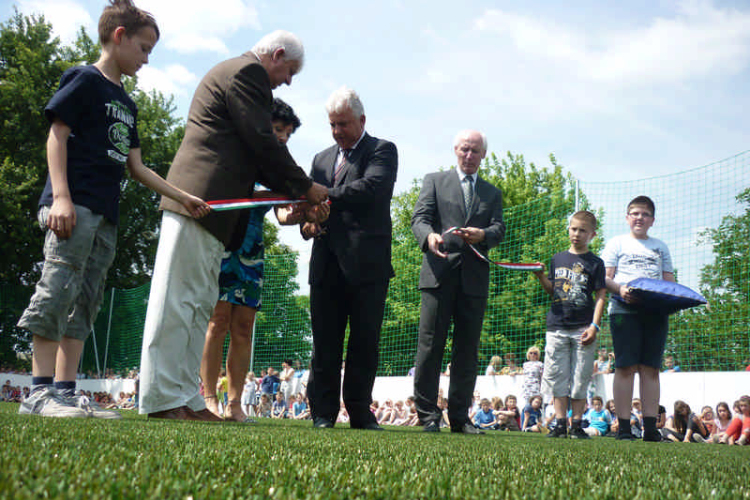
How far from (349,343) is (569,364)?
2028mm

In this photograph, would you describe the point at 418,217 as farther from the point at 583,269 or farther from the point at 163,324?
the point at 163,324

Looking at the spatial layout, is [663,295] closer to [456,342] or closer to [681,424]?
[456,342]

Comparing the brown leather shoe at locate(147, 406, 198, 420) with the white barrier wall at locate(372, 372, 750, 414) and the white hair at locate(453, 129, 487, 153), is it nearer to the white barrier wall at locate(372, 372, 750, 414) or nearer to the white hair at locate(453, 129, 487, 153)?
the white hair at locate(453, 129, 487, 153)

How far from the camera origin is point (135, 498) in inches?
31.8

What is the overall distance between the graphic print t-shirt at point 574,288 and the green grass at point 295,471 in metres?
2.99

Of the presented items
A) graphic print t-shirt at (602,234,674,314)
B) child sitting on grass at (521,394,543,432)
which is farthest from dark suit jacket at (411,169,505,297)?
child sitting on grass at (521,394,543,432)

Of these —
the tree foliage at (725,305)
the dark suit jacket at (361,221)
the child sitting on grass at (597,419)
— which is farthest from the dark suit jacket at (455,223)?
the child sitting on grass at (597,419)

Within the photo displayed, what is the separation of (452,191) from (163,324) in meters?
2.48

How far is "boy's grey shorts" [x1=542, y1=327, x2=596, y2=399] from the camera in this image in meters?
4.83

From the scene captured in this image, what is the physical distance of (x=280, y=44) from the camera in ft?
11.1

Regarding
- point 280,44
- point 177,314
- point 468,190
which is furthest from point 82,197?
point 468,190

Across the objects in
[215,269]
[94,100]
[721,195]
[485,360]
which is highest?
[721,195]

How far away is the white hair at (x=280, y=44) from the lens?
3.39 m

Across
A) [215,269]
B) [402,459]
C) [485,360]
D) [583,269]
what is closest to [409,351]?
[485,360]
